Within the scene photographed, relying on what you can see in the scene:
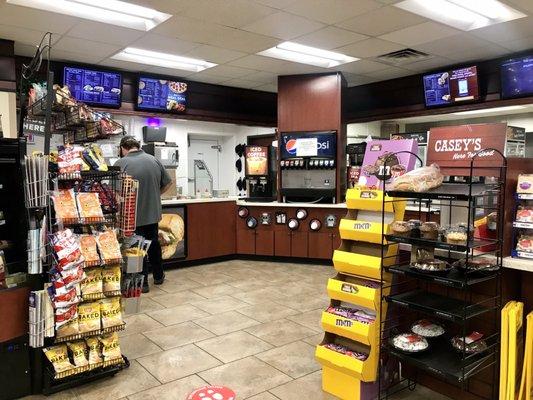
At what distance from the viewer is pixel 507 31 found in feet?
15.9

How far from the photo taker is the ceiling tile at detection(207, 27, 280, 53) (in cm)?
483

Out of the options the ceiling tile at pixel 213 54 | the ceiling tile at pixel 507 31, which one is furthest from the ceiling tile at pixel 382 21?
the ceiling tile at pixel 213 54

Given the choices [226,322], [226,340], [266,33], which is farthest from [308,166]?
[226,340]

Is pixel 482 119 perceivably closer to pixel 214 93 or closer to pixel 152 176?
pixel 214 93

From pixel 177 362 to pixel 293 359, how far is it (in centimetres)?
88

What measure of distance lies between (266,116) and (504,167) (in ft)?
21.5

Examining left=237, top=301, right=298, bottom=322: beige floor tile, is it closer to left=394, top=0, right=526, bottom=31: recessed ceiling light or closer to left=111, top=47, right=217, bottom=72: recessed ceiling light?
left=394, top=0, right=526, bottom=31: recessed ceiling light

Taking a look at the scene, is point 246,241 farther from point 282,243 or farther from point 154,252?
point 154,252

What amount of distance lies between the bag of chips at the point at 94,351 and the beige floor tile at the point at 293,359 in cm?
116

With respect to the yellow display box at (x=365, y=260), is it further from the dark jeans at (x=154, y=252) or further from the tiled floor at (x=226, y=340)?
the dark jeans at (x=154, y=252)

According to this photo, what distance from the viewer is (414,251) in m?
2.49

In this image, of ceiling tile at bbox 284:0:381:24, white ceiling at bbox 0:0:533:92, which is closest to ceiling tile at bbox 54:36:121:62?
white ceiling at bbox 0:0:533:92

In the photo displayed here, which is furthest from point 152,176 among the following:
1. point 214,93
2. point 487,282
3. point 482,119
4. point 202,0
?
point 482,119

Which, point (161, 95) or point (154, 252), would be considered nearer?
point (154, 252)
